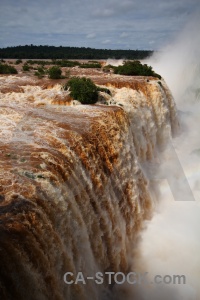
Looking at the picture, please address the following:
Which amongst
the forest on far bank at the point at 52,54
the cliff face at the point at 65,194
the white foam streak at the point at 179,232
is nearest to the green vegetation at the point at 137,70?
the white foam streak at the point at 179,232

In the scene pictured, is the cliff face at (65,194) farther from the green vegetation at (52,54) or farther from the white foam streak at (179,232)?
the green vegetation at (52,54)

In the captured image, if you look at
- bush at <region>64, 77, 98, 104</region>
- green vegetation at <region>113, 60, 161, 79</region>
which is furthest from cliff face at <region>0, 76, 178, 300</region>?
green vegetation at <region>113, 60, 161, 79</region>

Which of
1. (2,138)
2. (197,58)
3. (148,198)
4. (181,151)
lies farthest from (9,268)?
(197,58)

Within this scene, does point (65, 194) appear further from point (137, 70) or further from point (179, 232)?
point (137, 70)

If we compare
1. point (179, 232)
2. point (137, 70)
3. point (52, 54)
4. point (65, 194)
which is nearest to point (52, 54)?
point (52, 54)

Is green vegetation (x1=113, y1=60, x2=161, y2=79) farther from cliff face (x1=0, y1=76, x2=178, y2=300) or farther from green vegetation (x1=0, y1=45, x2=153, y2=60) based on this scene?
green vegetation (x1=0, y1=45, x2=153, y2=60)

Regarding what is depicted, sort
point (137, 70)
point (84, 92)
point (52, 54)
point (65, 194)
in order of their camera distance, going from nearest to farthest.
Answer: point (65, 194), point (84, 92), point (137, 70), point (52, 54)

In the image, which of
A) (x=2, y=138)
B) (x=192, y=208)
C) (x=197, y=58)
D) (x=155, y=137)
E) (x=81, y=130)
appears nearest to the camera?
(x=2, y=138)

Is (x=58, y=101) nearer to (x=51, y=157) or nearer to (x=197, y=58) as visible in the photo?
(x=51, y=157)
